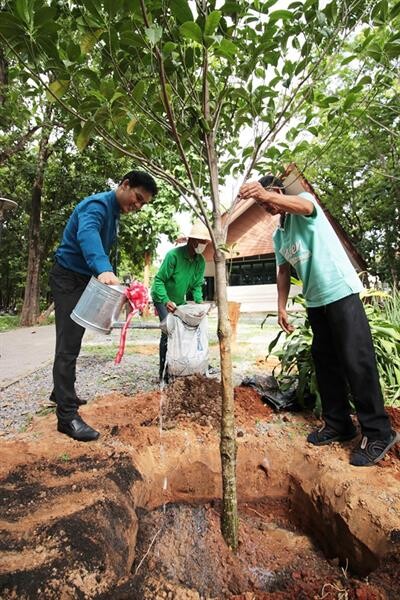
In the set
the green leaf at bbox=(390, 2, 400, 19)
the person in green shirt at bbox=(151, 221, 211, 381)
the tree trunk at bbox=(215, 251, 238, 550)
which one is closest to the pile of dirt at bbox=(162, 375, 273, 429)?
the person in green shirt at bbox=(151, 221, 211, 381)

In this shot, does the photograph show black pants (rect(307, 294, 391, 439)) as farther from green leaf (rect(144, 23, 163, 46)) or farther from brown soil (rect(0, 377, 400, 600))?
green leaf (rect(144, 23, 163, 46))

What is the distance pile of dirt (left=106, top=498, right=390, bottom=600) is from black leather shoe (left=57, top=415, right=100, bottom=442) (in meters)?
0.64

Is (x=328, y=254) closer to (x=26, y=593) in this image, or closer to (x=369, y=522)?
(x=369, y=522)

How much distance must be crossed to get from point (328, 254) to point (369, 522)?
1454 millimetres

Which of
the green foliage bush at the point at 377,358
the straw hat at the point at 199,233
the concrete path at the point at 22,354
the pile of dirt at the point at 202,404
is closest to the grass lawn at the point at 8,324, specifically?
the concrete path at the point at 22,354

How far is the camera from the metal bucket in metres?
2.10

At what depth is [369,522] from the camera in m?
1.74

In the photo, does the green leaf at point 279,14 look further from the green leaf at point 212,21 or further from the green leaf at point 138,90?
the green leaf at point 138,90

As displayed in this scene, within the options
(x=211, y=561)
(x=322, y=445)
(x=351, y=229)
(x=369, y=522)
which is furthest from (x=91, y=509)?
(x=351, y=229)

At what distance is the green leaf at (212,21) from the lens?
1.07 metres

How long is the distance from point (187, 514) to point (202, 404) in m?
0.94

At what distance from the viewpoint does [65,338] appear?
8.07 feet

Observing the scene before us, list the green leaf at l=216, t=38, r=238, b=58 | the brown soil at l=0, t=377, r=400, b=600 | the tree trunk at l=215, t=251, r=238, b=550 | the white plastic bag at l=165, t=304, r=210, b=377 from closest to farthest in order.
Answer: the green leaf at l=216, t=38, r=238, b=58
the brown soil at l=0, t=377, r=400, b=600
the tree trunk at l=215, t=251, r=238, b=550
the white plastic bag at l=165, t=304, r=210, b=377

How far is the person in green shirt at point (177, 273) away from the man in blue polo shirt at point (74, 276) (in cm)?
124
